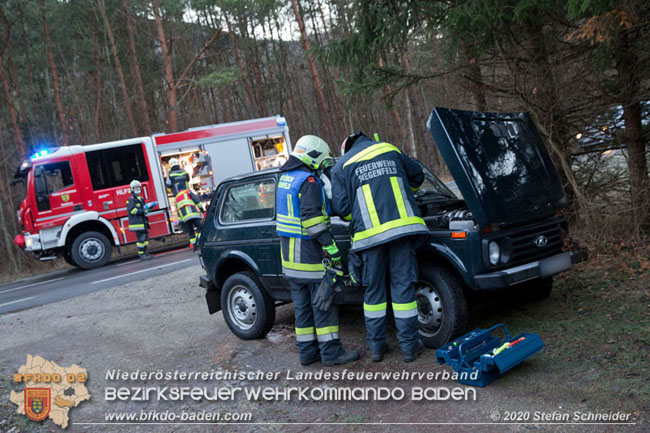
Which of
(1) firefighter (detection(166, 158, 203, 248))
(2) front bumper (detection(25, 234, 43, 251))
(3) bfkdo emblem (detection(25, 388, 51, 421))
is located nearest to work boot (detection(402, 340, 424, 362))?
(3) bfkdo emblem (detection(25, 388, 51, 421))

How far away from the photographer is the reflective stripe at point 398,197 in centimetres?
416

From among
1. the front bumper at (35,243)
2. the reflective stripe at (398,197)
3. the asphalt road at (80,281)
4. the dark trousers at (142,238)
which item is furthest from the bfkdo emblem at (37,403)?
the front bumper at (35,243)

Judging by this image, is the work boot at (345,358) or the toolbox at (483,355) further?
the work boot at (345,358)

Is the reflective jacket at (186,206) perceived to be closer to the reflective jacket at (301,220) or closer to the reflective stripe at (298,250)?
the reflective jacket at (301,220)

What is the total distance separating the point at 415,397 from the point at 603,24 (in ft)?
13.1

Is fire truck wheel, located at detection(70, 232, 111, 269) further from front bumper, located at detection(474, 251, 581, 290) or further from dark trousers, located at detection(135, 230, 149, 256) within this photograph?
front bumper, located at detection(474, 251, 581, 290)

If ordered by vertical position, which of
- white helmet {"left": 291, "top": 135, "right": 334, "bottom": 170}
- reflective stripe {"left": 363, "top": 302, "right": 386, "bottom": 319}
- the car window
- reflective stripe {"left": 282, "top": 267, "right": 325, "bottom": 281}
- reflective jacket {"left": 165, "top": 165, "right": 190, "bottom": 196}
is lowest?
reflective stripe {"left": 363, "top": 302, "right": 386, "bottom": 319}

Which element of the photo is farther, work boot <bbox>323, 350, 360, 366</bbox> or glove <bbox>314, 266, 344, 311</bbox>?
work boot <bbox>323, 350, 360, 366</bbox>

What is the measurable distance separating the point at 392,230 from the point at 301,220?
0.78 meters

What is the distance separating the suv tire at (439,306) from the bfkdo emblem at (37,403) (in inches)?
127

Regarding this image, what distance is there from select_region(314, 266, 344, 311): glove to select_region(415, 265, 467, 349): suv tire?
698 millimetres

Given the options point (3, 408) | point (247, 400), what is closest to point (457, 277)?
point (247, 400)

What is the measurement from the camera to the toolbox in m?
3.59

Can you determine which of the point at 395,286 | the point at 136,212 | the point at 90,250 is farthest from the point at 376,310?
the point at 90,250
